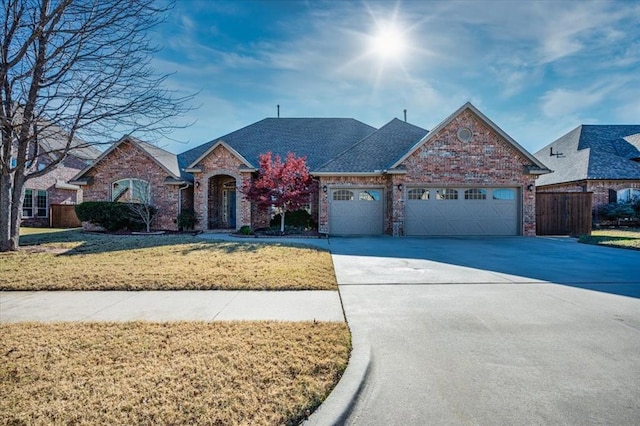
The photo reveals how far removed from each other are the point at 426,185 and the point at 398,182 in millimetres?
1398

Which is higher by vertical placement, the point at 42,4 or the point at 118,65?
the point at 42,4

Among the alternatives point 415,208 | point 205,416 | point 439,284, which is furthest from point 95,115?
point 415,208

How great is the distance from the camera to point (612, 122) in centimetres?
2584

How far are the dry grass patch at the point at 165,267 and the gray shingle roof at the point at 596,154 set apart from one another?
2124 cm

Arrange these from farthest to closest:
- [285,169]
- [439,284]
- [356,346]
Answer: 1. [285,169]
2. [439,284]
3. [356,346]

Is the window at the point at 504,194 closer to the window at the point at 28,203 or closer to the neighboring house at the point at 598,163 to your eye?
the neighboring house at the point at 598,163

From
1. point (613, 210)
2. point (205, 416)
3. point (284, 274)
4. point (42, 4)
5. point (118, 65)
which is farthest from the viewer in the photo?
point (613, 210)

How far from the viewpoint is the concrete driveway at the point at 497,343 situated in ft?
8.11

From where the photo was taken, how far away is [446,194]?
15.3 meters

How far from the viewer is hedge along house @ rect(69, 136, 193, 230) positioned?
56.2 ft

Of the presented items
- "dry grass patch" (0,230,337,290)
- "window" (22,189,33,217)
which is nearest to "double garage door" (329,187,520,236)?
"dry grass patch" (0,230,337,290)

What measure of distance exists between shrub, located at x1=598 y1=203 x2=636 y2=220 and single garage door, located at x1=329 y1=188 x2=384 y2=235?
15086mm

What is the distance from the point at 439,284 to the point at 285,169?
10359mm

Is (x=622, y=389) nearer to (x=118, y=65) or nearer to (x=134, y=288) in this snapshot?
(x=134, y=288)
